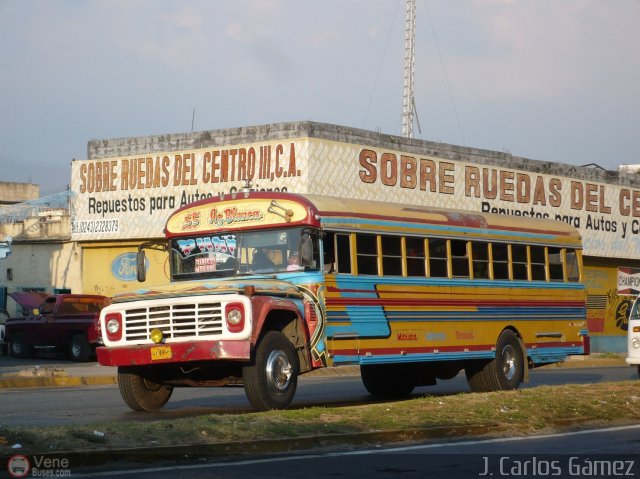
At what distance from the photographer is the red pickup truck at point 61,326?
33312mm

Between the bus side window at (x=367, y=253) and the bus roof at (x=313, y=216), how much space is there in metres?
0.16

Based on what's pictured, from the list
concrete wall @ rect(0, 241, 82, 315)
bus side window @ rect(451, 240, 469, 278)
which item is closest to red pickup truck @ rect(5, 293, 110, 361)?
concrete wall @ rect(0, 241, 82, 315)

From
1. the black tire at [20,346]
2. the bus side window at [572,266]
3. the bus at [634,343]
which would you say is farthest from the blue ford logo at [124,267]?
the bus side window at [572,266]

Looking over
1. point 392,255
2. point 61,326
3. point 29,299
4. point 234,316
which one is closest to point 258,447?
point 234,316

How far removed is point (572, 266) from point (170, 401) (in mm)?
7678

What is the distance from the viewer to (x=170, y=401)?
59.1ft

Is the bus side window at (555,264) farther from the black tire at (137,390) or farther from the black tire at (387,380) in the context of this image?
the black tire at (137,390)

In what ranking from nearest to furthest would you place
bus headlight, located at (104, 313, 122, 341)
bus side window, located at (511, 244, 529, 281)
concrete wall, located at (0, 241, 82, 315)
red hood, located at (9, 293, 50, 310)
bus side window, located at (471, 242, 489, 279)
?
bus headlight, located at (104, 313, 122, 341) → bus side window, located at (471, 242, 489, 279) → bus side window, located at (511, 244, 529, 281) → red hood, located at (9, 293, 50, 310) → concrete wall, located at (0, 241, 82, 315)

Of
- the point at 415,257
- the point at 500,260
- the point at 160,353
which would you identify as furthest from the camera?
the point at 500,260

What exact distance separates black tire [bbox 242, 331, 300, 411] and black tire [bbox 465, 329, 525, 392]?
202 inches

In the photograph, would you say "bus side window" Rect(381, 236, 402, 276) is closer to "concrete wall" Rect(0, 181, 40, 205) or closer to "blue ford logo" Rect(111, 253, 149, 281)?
"blue ford logo" Rect(111, 253, 149, 281)

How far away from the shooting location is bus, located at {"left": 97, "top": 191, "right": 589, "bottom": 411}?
47.2 ft

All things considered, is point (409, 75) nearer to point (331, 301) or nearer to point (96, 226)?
point (96, 226)

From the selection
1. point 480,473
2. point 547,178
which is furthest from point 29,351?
point 480,473
